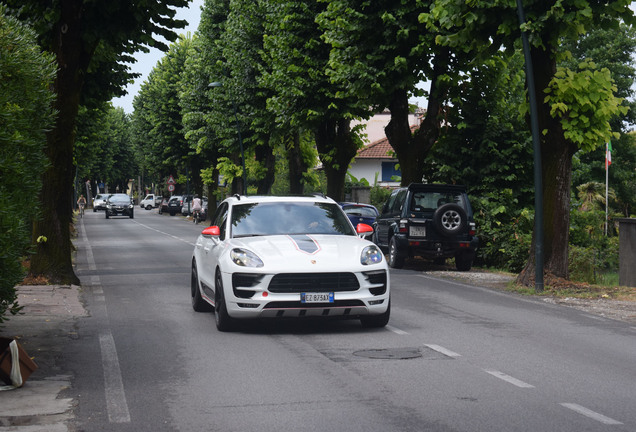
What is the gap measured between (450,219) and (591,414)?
47.3ft

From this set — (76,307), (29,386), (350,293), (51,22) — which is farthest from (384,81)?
(29,386)

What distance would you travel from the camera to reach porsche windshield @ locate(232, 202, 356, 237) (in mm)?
11582

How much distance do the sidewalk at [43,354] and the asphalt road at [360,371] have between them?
0.18m

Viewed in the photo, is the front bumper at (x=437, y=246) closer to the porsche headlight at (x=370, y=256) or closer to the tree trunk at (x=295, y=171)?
the porsche headlight at (x=370, y=256)

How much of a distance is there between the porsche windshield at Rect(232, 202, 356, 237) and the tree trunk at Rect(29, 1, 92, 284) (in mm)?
5780

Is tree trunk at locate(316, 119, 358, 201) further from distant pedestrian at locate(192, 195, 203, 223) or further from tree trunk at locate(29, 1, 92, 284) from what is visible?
distant pedestrian at locate(192, 195, 203, 223)

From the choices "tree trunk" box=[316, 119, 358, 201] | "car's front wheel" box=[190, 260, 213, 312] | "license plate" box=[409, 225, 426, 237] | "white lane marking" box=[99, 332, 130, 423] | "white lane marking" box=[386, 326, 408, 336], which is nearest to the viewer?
"white lane marking" box=[99, 332, 130, 423]

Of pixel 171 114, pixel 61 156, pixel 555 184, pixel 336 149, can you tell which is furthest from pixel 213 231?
pixel 171 114

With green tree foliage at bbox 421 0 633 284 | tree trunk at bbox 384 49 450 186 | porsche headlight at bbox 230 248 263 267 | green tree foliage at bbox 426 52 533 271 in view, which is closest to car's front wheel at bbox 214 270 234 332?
porsche headlight at bbox 230 248 263 267

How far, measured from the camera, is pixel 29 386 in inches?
303

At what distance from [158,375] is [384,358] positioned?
2.28m

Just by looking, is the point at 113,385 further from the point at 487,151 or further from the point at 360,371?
the point at 487,151

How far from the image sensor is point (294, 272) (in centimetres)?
1030

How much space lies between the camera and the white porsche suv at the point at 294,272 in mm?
10352
